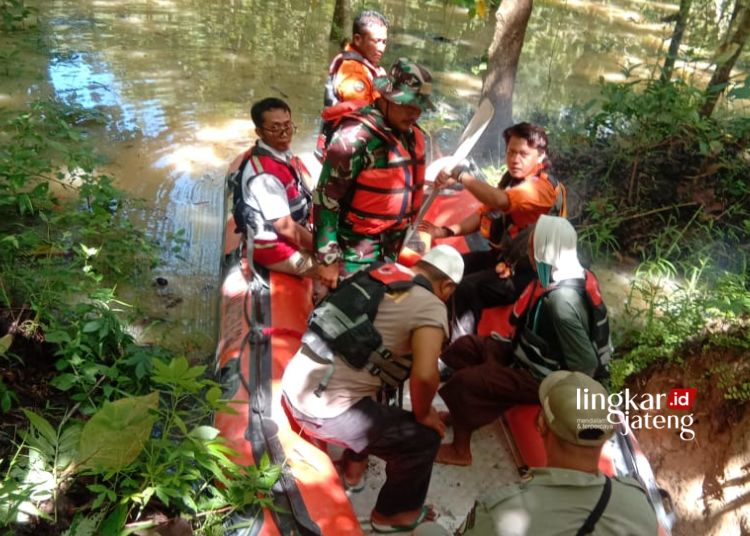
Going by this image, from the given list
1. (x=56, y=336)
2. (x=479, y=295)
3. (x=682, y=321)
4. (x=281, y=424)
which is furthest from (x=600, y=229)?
(x=56, y=336)

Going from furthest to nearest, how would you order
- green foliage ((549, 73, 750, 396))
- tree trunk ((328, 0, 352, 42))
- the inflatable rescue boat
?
tree trunk ((328, 0, 352, 42)) < green foliage ((549, 73, 750, 396)) < the inflatable rescue boat

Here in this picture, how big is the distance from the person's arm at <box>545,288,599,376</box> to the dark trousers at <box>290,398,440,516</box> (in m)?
0.56

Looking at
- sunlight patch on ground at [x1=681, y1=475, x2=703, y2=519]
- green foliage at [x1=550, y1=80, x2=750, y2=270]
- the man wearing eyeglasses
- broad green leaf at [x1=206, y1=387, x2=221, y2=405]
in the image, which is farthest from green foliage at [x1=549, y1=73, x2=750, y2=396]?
broad green leaf at [x1=206, y1=387, x2=221, y2=405]

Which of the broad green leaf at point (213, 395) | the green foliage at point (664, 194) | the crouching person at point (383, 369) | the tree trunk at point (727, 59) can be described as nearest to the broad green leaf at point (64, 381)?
the broad green leaf at point (213, 395)

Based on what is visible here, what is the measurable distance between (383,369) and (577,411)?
0.76 metres

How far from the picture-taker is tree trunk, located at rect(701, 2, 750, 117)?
4.33 metres

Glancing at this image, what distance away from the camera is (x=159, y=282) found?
392 centimetres

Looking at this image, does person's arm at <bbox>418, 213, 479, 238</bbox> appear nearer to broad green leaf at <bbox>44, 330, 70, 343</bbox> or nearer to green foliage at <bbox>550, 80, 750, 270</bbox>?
green foliage at <bbox>550, 80, 750, 270</bbox>

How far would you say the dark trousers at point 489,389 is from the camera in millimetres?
2414

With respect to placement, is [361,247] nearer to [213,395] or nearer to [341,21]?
[213,395]

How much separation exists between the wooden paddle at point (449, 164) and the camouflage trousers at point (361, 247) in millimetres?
152

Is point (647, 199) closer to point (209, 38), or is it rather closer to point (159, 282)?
point (159, 282)

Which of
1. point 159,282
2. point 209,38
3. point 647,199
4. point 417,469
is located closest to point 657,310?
point 647,199

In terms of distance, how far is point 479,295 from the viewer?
3.12 m
